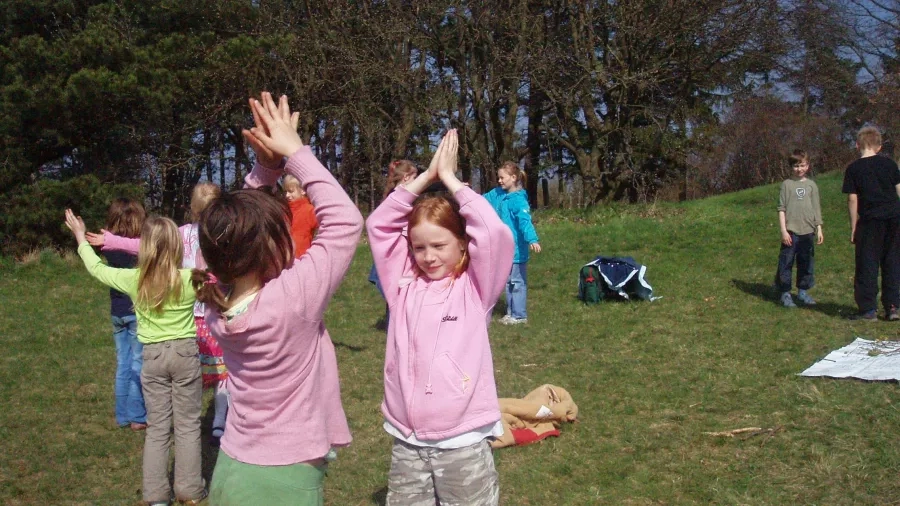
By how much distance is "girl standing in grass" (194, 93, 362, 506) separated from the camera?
2.41 m

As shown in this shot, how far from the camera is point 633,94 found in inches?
746

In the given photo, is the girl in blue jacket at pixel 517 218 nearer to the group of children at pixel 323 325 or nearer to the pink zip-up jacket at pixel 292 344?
the group of children at pixel 323 325

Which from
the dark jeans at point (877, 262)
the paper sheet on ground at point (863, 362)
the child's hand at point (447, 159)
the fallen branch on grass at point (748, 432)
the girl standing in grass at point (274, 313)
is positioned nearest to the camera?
the girl standing in grass at point (274, 313)

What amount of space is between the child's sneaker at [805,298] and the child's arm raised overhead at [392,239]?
726cm

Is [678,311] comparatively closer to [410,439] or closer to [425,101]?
[410,439]

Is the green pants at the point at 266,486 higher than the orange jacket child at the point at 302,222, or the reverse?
the orange jacket child at the point at 302,222

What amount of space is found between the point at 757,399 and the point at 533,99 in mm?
15966

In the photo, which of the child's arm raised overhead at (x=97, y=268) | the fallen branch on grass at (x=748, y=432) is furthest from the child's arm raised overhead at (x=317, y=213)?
the fallen branch on grass at (x=748, y=432)

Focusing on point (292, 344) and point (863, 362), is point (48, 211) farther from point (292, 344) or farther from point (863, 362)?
point (292, 344)

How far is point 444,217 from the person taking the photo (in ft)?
9.44

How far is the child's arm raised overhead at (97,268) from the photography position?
4.07 m

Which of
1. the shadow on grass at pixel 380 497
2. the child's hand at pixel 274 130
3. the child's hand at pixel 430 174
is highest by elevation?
the child's hand at pixel 274 130

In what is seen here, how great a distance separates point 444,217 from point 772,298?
297 inches

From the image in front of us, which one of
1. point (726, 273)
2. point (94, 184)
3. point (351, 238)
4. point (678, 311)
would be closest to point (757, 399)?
point (678, 311)
